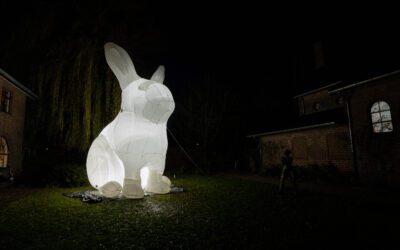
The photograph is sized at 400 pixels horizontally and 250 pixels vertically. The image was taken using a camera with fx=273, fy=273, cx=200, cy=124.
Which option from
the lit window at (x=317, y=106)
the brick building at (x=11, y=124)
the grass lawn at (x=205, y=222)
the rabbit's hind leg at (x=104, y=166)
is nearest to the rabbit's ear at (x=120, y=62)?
the rabbit's hind leg at (x=104, y=166)

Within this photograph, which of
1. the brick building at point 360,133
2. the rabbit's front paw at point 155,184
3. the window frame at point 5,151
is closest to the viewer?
the rabbit's front paw at point 155,184

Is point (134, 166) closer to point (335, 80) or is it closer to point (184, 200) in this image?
point (184, 200)

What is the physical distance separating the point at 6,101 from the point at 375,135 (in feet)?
55.4

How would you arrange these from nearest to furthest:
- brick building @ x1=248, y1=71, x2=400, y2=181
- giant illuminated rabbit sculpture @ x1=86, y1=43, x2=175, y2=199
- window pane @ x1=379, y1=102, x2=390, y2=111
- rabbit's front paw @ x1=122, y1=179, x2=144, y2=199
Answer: rabbit's front paw @ x1=122, y1=179, x2=144, y2=199, giant illuminated rabbit sculpture @ x1=86, y1=43, x2=175, y2=199, brick building @ x1=248, y1=71, x2=400, y2=181, window pane @ x1=379, y1=102, x2=390, y2=111

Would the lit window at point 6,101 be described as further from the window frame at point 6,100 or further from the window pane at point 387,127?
the window pane at point 387,127

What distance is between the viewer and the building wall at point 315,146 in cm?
1209

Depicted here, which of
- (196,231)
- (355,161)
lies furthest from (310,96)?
(196,231)

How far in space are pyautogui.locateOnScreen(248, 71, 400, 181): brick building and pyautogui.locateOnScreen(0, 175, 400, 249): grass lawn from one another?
266 cm

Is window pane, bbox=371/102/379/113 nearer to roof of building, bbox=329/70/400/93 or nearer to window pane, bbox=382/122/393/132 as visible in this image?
window pane, bbox=382/122/393/132

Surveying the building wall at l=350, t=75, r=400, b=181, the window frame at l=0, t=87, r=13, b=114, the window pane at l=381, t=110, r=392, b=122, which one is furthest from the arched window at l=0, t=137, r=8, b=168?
the window pane at l=381, t=110, r=392, b=122

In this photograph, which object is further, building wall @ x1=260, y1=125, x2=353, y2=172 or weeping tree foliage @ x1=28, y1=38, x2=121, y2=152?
building wall @ x1=260, y1=125, x2=353, y2=172

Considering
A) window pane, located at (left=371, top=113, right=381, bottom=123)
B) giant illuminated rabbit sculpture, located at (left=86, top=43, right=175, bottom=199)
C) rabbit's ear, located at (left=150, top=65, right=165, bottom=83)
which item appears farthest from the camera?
window pane, located at (left=371, top=113, right=381, bottom=123)

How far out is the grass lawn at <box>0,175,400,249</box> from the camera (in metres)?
4.25

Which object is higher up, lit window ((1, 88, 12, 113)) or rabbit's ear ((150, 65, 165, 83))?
lit window ((1, 88, 12, 113))
